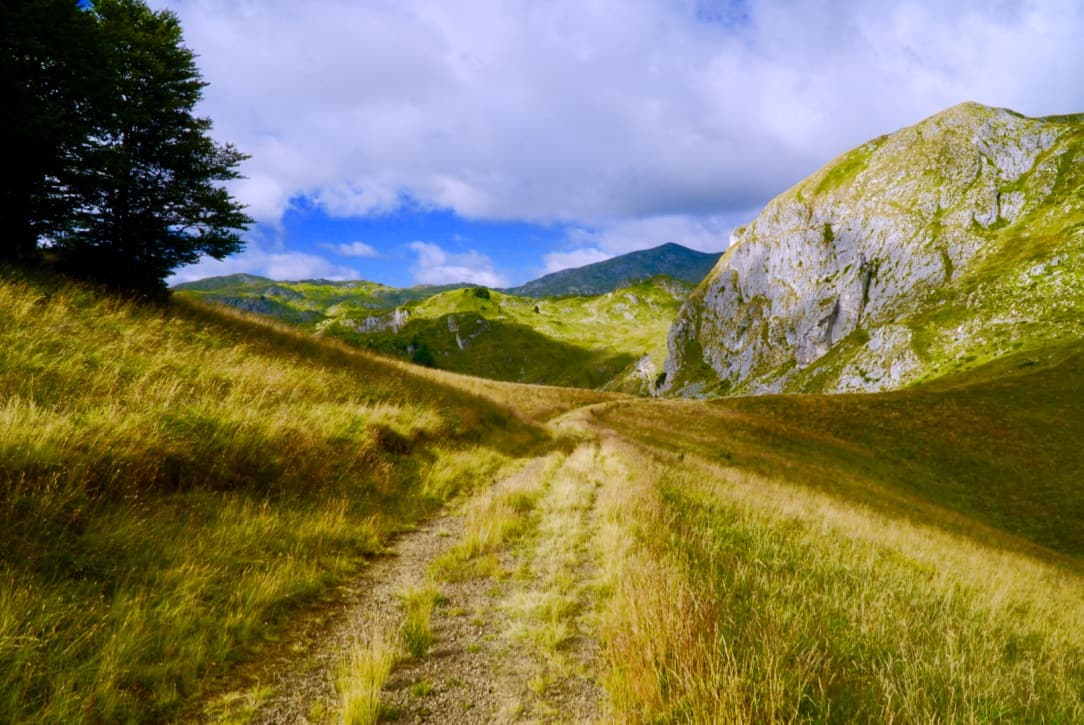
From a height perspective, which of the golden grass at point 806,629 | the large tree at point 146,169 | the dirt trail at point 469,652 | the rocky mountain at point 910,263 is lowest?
the dirt trail at point 469,652

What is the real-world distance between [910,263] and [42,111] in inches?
5874

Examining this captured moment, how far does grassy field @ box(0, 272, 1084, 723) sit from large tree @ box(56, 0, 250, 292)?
7.66 feet

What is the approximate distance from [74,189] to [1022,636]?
995 inches

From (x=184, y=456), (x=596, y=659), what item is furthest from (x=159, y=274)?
(x=596, y=659)

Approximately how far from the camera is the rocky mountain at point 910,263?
81.8m

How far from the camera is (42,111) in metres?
12.3

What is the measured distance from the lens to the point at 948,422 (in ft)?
127

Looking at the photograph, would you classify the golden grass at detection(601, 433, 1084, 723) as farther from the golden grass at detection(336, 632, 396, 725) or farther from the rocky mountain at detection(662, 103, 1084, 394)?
the rocky mountain at detection(662, 103, 1084, 394)

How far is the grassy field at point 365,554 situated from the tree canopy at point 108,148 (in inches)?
106

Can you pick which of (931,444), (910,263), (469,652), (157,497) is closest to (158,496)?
(157,497)

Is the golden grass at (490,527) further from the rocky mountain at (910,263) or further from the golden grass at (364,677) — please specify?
the rocky mountain at (910,263)

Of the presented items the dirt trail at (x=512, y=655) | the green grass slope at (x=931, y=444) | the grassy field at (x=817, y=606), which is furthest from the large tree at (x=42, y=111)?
the green grass slope at (x=931, y=444)

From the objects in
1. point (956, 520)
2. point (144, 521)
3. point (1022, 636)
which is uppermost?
point (144, 521)

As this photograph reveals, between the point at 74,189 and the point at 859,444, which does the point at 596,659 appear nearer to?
the point at 74,189
